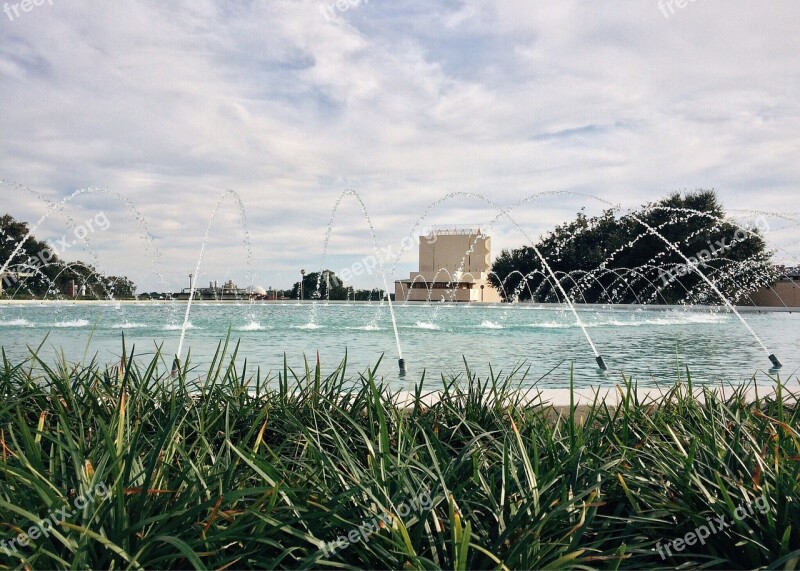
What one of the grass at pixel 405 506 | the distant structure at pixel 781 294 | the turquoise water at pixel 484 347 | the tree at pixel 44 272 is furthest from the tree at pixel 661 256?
the grass at pixel 405 506

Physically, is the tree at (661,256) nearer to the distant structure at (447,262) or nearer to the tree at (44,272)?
the distant structure at (447,262)

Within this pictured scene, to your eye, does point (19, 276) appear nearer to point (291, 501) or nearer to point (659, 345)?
point (659, 345)

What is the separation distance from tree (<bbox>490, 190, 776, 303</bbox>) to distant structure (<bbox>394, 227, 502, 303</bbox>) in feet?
67.0

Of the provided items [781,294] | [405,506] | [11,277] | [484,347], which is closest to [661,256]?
[781,294]

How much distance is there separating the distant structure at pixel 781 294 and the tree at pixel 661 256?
2126 millimetres

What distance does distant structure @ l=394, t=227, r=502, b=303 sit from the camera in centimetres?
6506

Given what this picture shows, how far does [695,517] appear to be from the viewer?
2504mm

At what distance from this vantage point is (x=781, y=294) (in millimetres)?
42281

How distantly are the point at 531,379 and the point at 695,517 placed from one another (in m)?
5.79

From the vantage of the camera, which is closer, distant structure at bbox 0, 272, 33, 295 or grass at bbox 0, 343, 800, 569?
grass at bbox 0, 343, 800, 569

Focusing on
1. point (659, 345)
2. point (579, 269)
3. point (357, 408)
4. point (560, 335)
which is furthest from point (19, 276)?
point (357, 408)

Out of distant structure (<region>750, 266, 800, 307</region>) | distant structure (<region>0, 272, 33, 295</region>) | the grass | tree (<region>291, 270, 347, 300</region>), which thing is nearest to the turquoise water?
the grass

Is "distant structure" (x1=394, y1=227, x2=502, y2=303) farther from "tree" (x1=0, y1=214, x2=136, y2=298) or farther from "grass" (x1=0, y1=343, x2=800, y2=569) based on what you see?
"grass" (x1=0, y1=343, x2=800, y2=569)

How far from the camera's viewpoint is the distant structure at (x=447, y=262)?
213ft
